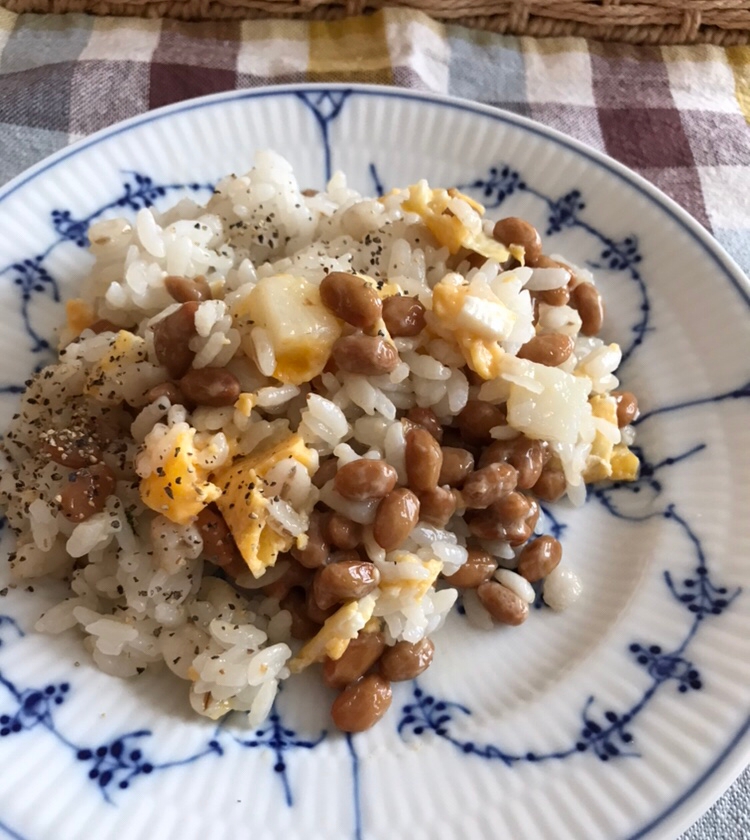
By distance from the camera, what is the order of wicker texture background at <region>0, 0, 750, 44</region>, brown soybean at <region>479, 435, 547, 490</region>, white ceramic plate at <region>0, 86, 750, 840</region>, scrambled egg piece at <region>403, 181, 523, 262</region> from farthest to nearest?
wicker texture background at <region>0, 0, 750, 44</region> < scrambled egg piece at <region>403, 181, 523, 262</region> < brown soybean at <region>479, 435, 547, 490</region> < white ceramic plate at <region>0, 86, 750, 840</region>

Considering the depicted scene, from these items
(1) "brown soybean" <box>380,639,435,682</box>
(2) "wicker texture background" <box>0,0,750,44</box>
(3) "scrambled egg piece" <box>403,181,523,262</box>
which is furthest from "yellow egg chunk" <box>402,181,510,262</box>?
(2) "wicker texture background" <box>0,0,750,44</box>

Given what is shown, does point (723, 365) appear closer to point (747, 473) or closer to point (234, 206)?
point (747, 473)

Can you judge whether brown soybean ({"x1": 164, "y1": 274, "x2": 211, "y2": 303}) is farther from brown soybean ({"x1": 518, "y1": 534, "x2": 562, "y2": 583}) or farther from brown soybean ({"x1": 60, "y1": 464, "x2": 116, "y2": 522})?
brown soybean ({"x1": 518, "y1": 534, "x2": 562, "y2": 583})

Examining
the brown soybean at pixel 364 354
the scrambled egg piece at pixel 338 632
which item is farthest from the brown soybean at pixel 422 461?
the scrambled egg piece at pixel 338 632

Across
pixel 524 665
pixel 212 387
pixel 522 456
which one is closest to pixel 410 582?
pixel 524 665

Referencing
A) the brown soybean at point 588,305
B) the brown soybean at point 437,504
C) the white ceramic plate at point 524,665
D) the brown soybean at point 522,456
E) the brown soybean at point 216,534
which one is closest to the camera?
the white ceramic plate at point 524,665

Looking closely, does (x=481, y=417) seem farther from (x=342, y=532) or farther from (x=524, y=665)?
(x=524, y=665)

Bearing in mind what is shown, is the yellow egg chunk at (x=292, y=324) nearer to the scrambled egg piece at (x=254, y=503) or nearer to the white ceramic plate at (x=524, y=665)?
the scrambled egg piece at (x=254, y=503)
